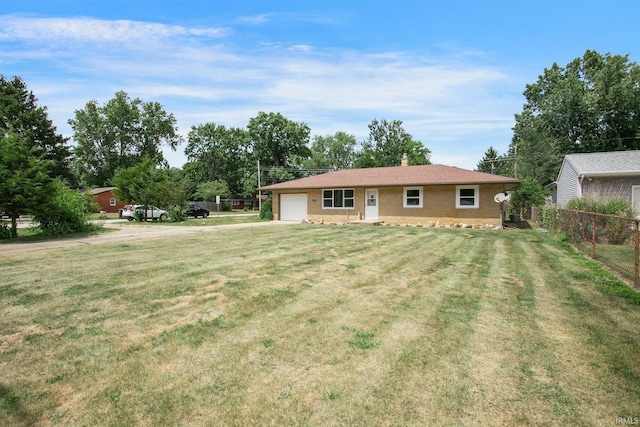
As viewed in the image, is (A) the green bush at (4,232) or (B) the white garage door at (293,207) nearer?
(A) the green bush at (4,232)

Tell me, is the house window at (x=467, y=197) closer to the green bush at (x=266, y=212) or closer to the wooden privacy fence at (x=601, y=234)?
the wooden privacy fence at (x=601, y=234)

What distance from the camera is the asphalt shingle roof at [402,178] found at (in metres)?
19.0

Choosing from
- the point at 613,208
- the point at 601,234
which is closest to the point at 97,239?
the point at 601,234

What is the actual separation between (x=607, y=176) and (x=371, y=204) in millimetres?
12699

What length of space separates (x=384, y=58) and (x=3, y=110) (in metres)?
48.5

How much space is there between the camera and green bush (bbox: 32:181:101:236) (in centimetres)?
1434

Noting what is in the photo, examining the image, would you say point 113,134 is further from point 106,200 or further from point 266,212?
point 266,212

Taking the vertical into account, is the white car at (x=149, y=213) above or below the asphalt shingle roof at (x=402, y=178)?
below

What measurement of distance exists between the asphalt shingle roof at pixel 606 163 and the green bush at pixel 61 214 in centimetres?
2543

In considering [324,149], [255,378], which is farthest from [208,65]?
[324,149]

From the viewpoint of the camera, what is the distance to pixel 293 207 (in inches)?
992

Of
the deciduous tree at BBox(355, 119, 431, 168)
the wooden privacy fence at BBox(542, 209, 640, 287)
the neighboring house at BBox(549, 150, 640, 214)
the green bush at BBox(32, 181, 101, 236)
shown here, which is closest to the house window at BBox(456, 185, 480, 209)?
the wooden privacy fence at BBox(542, 209, 640, 287)

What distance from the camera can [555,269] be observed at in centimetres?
781

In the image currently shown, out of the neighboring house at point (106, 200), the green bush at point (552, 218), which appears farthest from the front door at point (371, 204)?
the neighboring house at point (106, 200)
